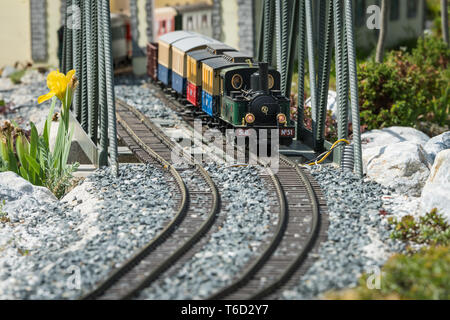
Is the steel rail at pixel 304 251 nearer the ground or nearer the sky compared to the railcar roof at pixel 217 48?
nearer the ground

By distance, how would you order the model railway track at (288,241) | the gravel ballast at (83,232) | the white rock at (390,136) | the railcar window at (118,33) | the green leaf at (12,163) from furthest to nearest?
the railcar window at (118,33) < the white rock at (390,136) < the green leaf at (12,163) < the gravel ballast at (83,232) < the model railway track at (288,241)

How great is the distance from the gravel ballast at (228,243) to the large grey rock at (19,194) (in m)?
3.46

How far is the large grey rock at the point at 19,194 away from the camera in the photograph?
14.6 m

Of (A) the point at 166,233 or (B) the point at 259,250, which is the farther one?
(A) the point at 166,233

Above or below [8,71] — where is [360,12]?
above

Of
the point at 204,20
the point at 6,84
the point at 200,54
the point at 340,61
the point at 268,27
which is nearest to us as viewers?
the point at 340,61

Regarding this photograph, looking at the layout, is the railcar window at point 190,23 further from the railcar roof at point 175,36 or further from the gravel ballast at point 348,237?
the gravel ballast at point 348,237

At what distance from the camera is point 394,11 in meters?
36.5

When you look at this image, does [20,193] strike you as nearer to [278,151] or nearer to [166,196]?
[166,196]

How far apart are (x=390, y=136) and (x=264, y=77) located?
4.64 m

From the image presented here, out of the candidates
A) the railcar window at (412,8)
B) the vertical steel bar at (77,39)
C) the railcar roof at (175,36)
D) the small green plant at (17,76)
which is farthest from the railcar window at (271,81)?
the railcar window at (412,8)

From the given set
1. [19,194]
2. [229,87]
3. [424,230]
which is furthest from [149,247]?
[229,87]

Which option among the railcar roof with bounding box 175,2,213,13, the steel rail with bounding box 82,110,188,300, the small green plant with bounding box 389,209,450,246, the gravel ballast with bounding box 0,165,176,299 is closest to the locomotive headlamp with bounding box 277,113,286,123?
the steel rail with bounding box 82,110,188,300

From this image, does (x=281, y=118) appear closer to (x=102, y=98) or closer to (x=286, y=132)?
(x=286, y=132)
